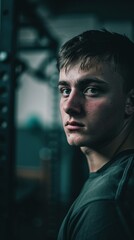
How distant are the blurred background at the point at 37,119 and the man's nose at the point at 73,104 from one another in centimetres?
45

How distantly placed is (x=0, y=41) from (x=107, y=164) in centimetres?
71

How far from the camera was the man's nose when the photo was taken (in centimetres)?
80

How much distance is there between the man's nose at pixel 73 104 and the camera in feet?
2.64

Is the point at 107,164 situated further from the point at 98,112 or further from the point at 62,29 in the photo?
the point at 62,29

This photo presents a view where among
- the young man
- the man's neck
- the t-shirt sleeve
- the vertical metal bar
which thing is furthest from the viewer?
the vertical metal bar

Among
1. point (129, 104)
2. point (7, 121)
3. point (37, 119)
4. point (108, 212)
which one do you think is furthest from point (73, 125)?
point (37, 119)

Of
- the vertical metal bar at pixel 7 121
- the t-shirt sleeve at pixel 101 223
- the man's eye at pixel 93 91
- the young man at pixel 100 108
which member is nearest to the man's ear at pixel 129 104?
the young man at pixel 100 108

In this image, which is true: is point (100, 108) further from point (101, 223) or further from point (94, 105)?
point (101, 223)

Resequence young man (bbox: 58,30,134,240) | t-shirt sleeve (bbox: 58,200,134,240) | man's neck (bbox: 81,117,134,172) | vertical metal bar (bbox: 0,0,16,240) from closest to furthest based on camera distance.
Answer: t-shirt sleeve (bbox: 58,200,134,240)
young man (bbox: 58,30,134,240)
man's neck (bbox: 81,117,134,172)
vertical metal bar (bbox: 0,0,16,240)

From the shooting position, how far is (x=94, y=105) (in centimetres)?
81

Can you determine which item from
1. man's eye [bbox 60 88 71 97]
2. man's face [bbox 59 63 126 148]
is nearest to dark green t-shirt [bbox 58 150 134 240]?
man's face [bbox 59 63 126 148]

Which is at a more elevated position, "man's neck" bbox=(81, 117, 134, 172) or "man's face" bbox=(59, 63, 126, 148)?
"man's face" bbox=(59, 63, 126, 148)

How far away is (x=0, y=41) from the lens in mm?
1178

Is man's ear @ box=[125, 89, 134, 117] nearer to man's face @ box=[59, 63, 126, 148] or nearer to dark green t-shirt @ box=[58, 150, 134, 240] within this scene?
man's face @ box=[59, 63, 126, 148]
